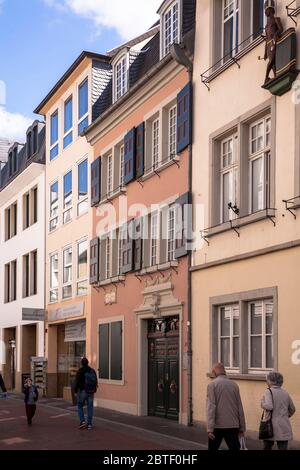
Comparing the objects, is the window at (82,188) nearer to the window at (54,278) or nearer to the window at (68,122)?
the window at (68,122)

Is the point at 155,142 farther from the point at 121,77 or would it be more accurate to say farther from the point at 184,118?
the point at 121,77

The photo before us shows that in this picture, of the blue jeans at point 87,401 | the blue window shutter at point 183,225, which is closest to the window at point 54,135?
the blue window shutter at point 183,225

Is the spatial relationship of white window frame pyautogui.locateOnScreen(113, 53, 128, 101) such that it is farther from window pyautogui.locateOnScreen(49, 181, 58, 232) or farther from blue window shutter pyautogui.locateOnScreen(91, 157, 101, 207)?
window pyautogui.locateOnScreen(49, 181, 58, 232)

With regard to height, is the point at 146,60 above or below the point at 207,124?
above

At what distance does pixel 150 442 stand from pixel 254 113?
275 inches

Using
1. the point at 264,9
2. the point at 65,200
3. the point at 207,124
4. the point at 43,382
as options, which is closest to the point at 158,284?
the point at 207,124

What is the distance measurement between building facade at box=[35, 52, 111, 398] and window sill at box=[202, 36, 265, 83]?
9.65 metres

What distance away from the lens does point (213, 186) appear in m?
17.9

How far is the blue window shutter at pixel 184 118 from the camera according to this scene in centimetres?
1916

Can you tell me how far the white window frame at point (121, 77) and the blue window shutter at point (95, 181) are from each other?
7.57 feet

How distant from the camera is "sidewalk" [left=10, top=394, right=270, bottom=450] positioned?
1534 cm

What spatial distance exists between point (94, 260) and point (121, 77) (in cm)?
605

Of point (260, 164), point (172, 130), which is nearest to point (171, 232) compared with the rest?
point (172, 130)

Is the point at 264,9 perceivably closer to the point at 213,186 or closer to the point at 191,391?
the point at 213,186
